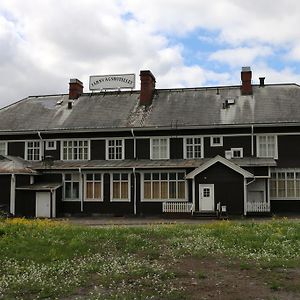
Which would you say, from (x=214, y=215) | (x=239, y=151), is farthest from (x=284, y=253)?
(x=239, y=151)

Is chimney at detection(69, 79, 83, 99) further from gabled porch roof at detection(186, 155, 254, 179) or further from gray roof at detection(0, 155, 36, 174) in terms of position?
gabled porch roof at detection(186, 155, 254, 179)

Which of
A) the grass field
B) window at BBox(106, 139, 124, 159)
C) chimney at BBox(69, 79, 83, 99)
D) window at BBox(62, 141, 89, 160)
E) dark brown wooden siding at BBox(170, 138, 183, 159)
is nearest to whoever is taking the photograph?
the grass field

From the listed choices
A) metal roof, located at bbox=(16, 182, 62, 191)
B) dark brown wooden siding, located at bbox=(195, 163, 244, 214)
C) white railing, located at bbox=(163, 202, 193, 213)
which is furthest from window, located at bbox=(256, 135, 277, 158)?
metal roof, located at bbox=(16, 182, 62, 191)

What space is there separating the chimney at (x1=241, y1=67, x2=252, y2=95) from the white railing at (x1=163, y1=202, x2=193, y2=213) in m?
10.3

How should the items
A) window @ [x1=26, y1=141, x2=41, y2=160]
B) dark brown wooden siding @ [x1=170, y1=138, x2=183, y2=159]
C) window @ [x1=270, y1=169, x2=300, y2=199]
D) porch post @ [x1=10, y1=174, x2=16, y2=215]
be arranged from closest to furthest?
window @ [x1=270, y1=169, x2=300, y2=199] → porch post @ [x1=10, y1=174, x2=16, y2=215] → dark brown wooden siding @ [x1=170, y1=138, x2=183, y2=159] → window @ [x1=26, y1=141, x2=41, y2=160]

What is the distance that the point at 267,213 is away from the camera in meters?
29.0

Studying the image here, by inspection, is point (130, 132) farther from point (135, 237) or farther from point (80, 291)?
point (80, 291)

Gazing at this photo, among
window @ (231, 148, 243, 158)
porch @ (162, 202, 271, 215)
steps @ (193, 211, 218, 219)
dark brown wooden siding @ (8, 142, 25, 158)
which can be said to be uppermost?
dark brown wooden siding @ (8, 142, 25, 158)

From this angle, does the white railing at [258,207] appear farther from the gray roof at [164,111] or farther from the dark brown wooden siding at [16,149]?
the dark brown wooden siding at [16,149]

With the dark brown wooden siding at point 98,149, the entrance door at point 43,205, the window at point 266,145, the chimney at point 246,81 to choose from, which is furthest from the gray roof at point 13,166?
the chimney at point 246,81

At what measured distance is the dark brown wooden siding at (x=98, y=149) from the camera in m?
33.7

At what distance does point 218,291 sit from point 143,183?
22221mm

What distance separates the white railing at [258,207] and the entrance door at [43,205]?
12.8 m

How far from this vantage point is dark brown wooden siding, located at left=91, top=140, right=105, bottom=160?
33656 mm
